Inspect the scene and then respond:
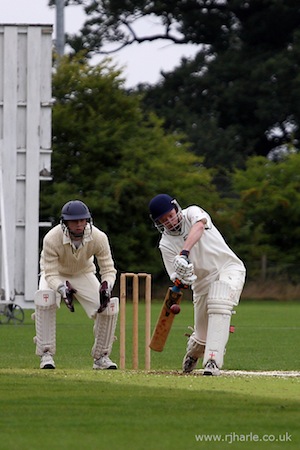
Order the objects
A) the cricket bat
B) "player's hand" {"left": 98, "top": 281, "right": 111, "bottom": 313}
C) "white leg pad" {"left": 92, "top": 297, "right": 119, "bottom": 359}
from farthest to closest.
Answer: "white leg pad" {"left": 92, "top": 297, "right": 119, "bottom": 359}, "player's hand" {"left": 98, "top": 281, "right": 111, "bottom": 313}, the cricket bat

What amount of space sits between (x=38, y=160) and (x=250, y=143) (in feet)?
77.9

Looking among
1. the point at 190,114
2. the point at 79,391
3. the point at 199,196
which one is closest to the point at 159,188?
the point at 199,196

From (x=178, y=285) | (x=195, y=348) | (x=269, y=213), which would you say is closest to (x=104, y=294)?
(x=195, y=348)

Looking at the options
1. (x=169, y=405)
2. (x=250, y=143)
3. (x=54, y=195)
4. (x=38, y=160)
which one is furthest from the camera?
(x=250, y=143)

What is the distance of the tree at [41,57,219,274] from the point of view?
3422cm

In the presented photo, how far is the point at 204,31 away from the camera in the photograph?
47.0m

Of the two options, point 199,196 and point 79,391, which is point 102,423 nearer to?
point 79,391

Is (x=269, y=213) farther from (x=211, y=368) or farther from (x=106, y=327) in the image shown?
(x=211, y=368)

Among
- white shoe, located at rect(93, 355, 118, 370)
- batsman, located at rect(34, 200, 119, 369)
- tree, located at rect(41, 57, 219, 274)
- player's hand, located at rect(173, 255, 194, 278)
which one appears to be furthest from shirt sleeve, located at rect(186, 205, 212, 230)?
tree, located at rect(41, 57, 219, 274)

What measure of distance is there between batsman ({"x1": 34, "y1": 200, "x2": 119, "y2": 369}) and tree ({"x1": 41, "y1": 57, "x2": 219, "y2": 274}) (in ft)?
70.7

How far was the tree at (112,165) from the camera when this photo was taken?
1347 inches

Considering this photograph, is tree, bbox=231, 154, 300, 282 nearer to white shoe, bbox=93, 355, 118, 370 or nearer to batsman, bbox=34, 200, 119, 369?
white shoe, bbox=93, 355, 118, 370

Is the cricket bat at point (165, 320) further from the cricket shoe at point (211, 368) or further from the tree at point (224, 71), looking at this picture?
the tree at point (224, 71)

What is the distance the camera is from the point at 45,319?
456 inches
